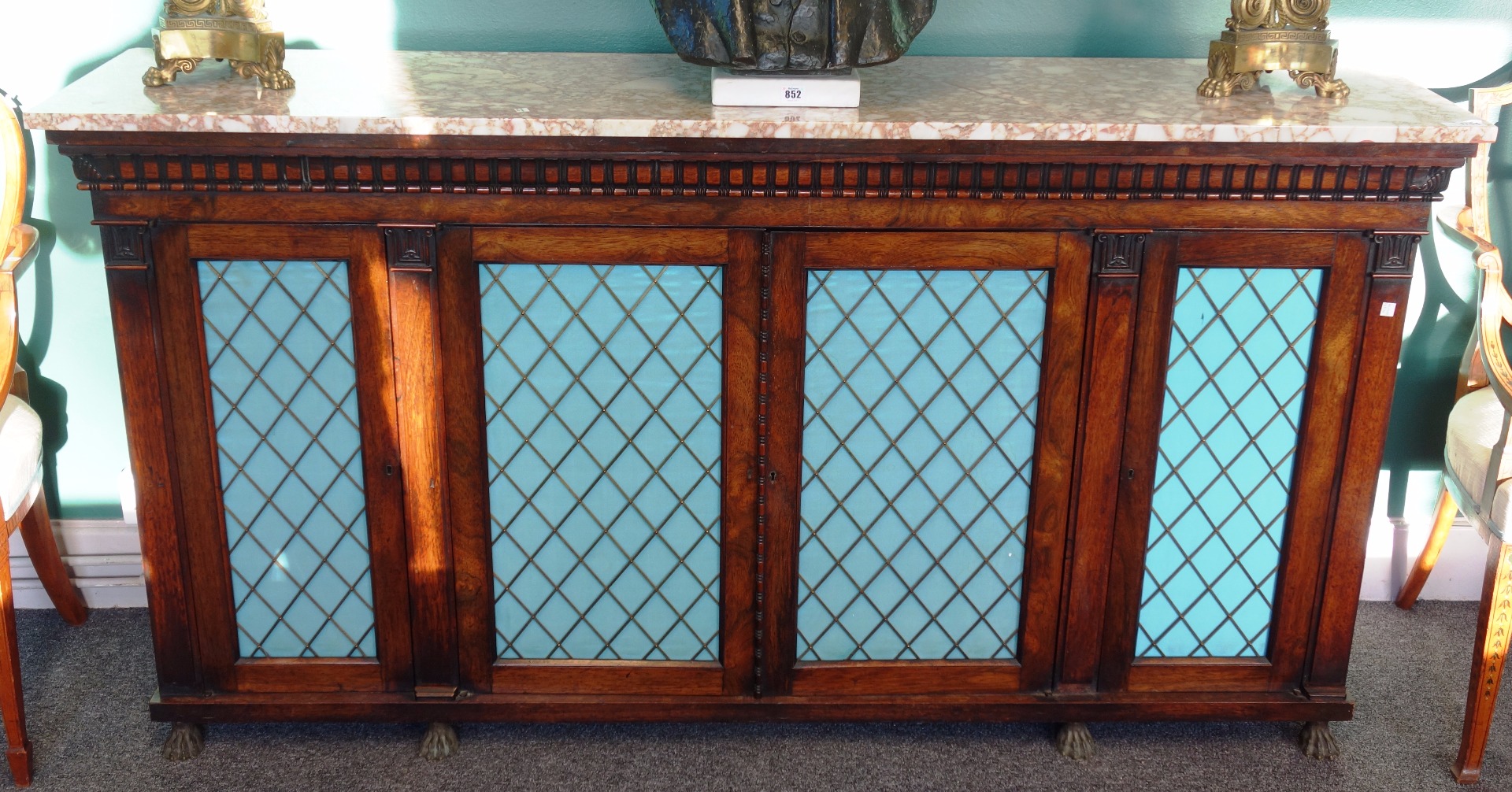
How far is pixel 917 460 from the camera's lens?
88.3 inches

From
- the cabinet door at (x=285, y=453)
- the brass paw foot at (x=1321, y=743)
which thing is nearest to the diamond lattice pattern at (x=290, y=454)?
the cabinet door at (x=285, y=453)

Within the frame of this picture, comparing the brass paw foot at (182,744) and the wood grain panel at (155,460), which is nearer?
the wood grain panel at (155,460)

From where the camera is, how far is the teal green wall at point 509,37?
2.54m

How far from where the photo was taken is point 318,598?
2338 mm

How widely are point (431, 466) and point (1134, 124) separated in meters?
1.26

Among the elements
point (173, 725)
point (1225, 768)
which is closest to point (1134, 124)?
point (1225, 768)

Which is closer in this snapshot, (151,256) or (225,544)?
(151,256)

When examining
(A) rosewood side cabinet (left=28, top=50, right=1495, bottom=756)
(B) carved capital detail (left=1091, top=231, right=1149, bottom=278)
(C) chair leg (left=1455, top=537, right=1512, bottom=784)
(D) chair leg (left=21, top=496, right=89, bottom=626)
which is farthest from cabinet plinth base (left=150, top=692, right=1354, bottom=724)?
(B) carved capital detail (left=1091, top=231, right=1149, bottom=278)

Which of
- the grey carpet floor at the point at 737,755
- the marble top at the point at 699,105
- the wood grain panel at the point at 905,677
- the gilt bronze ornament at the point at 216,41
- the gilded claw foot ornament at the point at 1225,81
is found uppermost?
the gilt bronze ornament at the point at 216,41

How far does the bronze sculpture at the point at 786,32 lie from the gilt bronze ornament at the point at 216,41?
663mm

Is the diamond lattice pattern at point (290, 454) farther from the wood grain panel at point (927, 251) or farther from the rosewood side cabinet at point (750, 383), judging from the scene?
the wood grain panel at point (927, 251)

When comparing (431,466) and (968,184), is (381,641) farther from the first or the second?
(968,184)

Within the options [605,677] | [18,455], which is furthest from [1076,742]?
[18,455]

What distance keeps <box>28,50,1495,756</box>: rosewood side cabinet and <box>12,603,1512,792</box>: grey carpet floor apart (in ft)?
0.27
